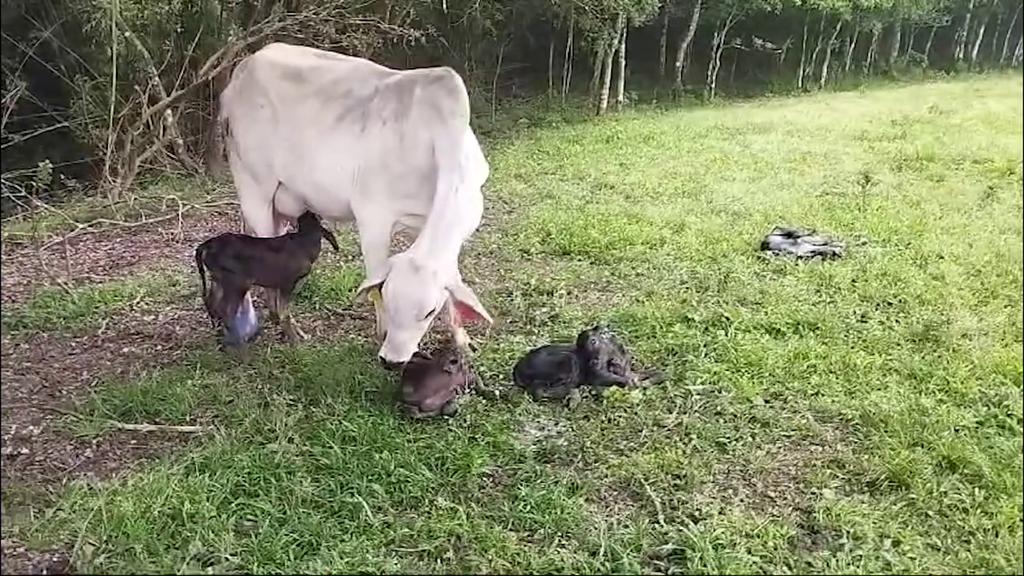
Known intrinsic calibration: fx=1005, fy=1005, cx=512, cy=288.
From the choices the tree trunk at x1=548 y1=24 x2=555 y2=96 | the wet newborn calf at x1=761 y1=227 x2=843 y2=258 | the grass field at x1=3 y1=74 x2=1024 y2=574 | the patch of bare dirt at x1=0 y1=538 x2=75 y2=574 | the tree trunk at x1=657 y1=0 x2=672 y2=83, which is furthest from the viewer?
the tree trunk at x1=548 y1=24 x2=555 y2=96

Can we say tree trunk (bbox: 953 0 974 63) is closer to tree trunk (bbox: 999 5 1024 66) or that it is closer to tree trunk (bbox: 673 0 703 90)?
tree trunk (bbox: 999 5 1024 66)

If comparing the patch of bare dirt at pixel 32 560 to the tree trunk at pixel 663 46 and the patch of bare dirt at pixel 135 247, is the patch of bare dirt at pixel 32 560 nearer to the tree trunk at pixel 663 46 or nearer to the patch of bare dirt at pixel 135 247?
the patch of bare dirt at pixel 135 247

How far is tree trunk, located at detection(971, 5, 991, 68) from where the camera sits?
209cm

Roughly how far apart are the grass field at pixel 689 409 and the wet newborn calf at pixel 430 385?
5 centimetres

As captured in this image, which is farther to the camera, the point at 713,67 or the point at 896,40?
the point at 713,67

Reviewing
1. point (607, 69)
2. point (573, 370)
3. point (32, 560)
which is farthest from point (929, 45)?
point (32, 560)

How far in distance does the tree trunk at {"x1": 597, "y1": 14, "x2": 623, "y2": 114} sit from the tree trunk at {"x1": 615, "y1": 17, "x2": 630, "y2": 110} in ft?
0.08

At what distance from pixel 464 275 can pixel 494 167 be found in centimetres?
77

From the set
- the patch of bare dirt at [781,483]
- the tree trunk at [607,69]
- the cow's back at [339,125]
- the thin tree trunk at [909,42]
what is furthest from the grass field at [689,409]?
the cow's back at [339,125]

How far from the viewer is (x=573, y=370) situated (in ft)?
8.45

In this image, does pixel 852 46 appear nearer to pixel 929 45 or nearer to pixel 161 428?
pixel 929 45

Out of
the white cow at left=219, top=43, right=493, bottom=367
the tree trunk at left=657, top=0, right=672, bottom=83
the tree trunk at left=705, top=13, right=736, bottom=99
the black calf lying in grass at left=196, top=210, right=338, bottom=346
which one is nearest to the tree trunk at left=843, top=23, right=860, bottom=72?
the tree trunk at left=705, top=13, right=736, bottom=99

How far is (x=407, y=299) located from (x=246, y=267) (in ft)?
2.09

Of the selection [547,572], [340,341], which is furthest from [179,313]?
[547,572]
